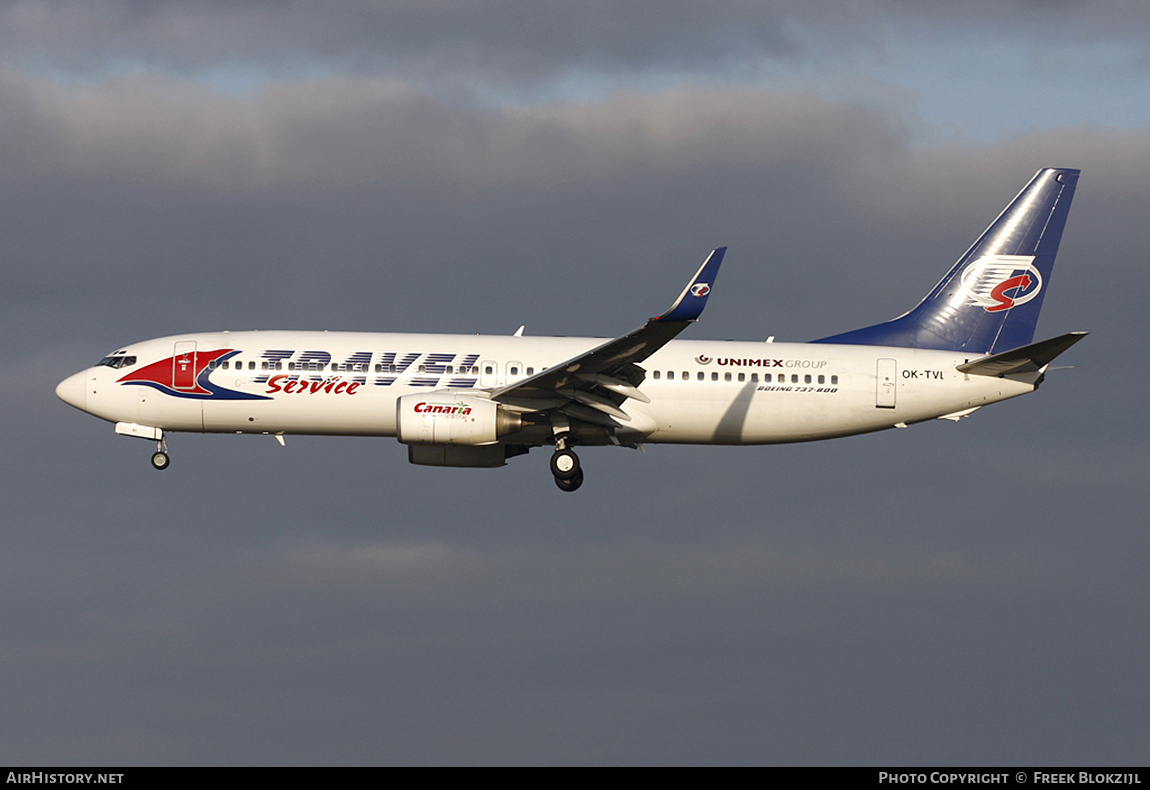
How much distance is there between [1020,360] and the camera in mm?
45125

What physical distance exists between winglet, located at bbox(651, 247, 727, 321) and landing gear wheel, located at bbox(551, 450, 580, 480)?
732cm

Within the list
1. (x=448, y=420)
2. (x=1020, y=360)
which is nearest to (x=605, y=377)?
(x=448, y=420)

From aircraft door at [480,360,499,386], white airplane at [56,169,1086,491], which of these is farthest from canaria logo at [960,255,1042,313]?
aircraft door at [480,360,499,386]

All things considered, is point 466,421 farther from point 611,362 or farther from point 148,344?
point 148,344

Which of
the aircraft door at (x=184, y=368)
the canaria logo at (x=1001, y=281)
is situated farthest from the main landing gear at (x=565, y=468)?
the canaria logo at (x=1001, y=281)

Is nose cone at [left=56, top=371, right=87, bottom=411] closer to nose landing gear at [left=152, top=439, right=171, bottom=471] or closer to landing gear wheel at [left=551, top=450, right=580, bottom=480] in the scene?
nose landing gear at [left=152, top=439, right=171, bottom=471]

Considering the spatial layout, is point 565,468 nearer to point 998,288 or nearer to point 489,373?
point 489,373

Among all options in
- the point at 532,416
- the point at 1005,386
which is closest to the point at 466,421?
the point at 532,416

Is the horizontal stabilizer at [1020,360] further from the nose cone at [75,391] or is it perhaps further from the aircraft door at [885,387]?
the nose cone at [75,391]

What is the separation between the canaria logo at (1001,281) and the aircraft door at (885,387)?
15.7 feet

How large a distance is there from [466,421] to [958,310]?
661 inches

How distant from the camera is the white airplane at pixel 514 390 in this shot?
44438 mm

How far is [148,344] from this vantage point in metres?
47.3

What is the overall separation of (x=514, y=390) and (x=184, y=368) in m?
10.4
